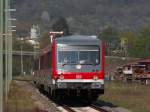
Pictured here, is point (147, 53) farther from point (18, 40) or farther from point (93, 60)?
point (93, 60)

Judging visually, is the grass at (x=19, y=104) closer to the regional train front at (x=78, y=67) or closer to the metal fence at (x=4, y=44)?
the metal fence at (x=4, y=44)

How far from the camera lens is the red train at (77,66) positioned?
106 feet

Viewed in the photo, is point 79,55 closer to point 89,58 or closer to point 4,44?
point 89,58

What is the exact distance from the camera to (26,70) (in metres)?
147

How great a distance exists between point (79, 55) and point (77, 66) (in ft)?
1.94

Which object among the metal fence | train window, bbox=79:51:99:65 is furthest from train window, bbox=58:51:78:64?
the metal fence

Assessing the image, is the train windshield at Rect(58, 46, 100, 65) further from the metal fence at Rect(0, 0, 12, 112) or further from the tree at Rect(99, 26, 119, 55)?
the tree at Rect(99, 26, 119, 55)

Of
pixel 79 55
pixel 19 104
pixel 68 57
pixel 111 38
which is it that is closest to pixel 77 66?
pixel 79 55

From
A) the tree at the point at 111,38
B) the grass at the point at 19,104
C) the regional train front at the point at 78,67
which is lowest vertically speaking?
the grass at the point at 19,104

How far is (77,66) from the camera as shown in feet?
107

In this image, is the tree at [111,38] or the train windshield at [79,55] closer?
the train windshield at [79,55]

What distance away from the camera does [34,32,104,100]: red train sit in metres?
32.4

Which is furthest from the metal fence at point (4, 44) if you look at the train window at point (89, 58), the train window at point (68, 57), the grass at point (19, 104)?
the train window at point (89, 58)

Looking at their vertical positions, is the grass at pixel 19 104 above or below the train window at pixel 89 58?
below
